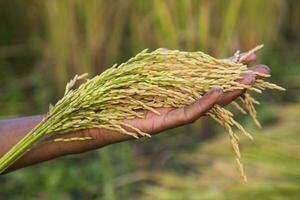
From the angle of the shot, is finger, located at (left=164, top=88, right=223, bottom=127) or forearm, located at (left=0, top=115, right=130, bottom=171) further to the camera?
forearm, located at (left=0, top=115, right=130, bottom=171)

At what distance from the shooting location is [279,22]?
5180mm

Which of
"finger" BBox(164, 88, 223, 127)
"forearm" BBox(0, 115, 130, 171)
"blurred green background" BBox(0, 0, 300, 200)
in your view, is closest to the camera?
"finger" BBox(164, 88, 223, 127)

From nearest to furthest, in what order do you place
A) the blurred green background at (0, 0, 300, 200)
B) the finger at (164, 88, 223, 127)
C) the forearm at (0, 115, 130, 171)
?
the finger at (164, 88, 223, 127) < the forearm at (0, 115, 130, 171) < the blurred green background at (0, 0, 300, 200)

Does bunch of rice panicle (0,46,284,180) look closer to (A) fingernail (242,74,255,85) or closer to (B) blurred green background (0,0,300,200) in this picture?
(A) fingernail (242,74,255,85)

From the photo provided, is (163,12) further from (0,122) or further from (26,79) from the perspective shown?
(0,122)

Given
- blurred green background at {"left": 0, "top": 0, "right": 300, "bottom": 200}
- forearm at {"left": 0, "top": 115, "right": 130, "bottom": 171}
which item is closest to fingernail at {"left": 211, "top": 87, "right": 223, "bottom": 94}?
forearm at {"left": 0, "top": 115, "right": 130, "bottom": 171}

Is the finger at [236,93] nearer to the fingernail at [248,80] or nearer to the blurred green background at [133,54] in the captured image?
the fingernail at [248,80]

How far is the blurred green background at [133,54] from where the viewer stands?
11.8ft

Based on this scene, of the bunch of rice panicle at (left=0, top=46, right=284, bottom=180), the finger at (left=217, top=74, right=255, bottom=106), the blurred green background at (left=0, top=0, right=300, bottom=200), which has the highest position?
the blurred green background at (left=0, top=0, right=300, bottom=200)

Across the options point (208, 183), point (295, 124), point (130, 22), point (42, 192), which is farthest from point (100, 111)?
point (130, 22)

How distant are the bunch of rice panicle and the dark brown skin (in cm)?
2

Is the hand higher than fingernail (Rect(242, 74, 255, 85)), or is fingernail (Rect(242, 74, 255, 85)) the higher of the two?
fingernail (Rect(242, 74, 255, 85))

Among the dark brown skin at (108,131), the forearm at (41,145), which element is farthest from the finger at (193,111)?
the forearm at (41,145)

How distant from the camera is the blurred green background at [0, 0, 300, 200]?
358cm
